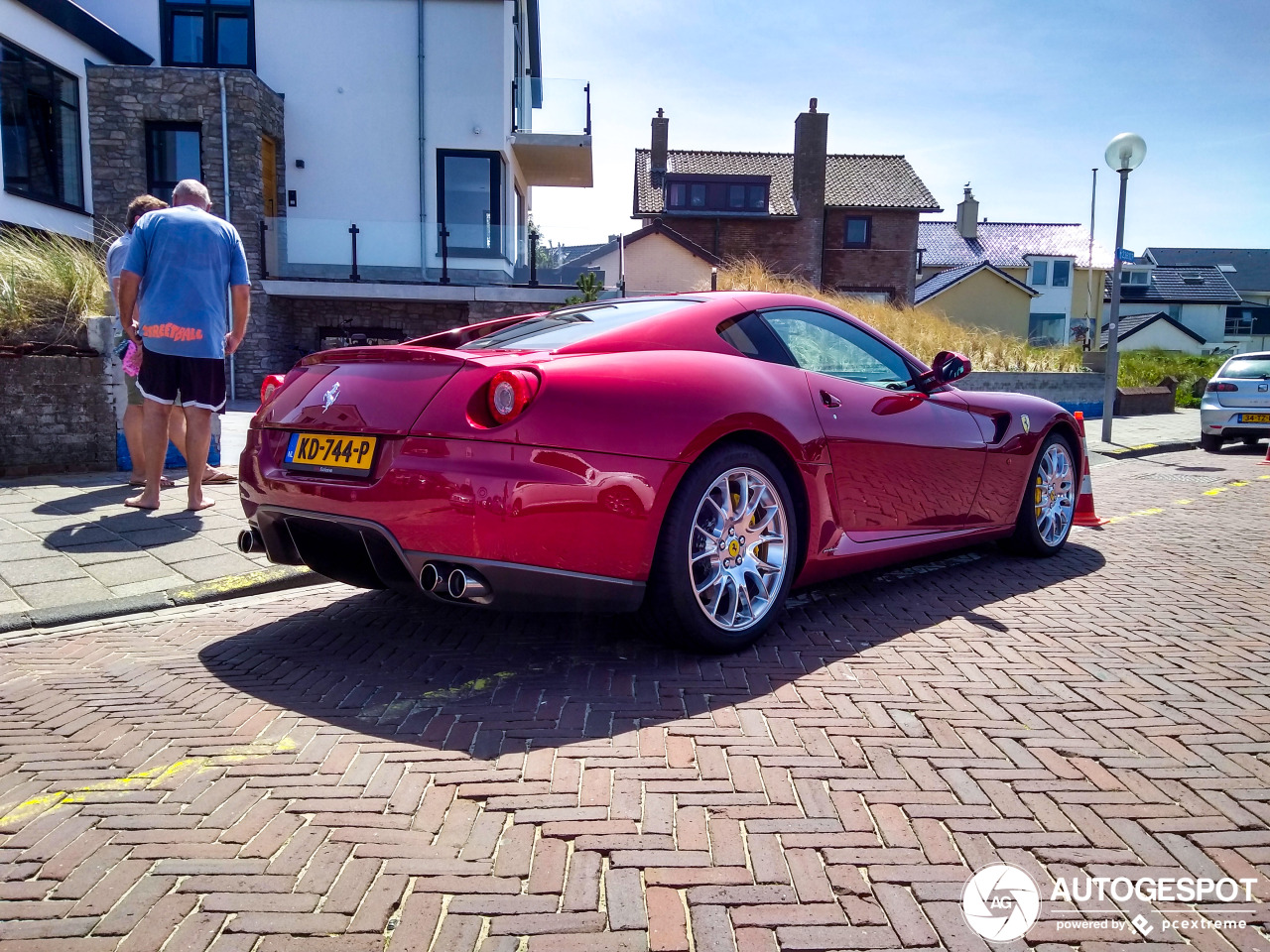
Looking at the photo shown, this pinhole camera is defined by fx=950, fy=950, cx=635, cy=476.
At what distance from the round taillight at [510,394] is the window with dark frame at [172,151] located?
1629 cm

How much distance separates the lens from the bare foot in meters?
5.71

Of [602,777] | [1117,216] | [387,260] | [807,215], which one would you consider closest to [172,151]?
[387,260]

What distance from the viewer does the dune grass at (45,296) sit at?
7.02 m

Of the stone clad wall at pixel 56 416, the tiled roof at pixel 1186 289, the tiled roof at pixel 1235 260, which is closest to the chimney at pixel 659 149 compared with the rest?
the stone clad wall at pixel 56 416

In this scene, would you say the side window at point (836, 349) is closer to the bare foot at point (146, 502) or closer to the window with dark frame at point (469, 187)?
the bare foot at point (146, 502)

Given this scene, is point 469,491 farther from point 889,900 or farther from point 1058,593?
point 1058,593

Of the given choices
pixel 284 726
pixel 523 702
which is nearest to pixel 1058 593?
pixel 523 702

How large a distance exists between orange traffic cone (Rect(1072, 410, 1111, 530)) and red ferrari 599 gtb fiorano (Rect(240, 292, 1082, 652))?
189 cm

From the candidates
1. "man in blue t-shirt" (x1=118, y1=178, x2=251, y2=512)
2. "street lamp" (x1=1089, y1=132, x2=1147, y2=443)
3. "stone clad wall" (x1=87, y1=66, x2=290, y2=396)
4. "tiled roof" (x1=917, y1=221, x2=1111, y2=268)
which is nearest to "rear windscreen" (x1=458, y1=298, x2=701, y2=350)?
"man in blue t-shirt" (x1=118, y1=178, x2=251, y2=512)

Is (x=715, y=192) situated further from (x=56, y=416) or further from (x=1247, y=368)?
(x=56, y=416)

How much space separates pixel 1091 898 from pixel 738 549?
5.79 ft

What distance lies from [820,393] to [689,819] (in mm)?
2104

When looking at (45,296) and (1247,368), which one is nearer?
(45,296)

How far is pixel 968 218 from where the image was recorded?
55.4 metres
